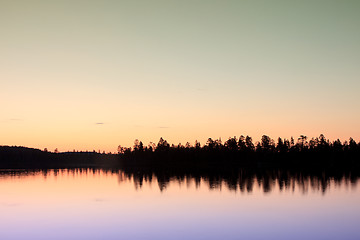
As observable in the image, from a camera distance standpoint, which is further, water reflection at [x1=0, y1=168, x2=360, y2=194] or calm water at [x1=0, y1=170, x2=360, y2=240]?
water reflection at [x1=0, y1=168, x2=360, y2=194]

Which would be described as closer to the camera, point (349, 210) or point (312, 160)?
point (349, 210)

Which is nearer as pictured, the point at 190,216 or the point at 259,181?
the point at 190,216

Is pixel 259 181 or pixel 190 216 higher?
pixel 190 216

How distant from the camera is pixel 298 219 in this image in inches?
1489

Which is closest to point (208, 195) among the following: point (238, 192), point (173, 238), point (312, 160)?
point (238, 192)

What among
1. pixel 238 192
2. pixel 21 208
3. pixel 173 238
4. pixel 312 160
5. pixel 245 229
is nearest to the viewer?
pixel 173 238

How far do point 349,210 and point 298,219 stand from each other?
9536 millimetres

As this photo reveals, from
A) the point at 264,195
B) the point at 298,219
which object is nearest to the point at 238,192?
the point at 264,195

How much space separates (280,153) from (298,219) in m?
165

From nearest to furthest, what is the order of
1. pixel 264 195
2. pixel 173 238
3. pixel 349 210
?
pixel 173 238 < pixel 349 210 < pixel 264 195

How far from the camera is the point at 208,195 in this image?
58781 millimetres

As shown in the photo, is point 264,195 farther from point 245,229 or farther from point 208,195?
point 245,229

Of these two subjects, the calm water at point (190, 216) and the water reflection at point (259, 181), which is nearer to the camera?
the calm water at point (190, 216)

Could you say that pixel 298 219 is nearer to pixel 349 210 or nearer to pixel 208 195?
pixel 349 210
